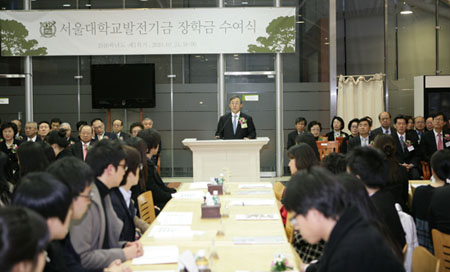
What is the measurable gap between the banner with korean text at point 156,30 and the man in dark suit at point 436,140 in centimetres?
364

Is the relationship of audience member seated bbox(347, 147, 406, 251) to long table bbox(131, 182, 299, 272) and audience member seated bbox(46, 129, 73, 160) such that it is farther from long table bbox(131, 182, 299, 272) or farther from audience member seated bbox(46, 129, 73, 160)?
audience member seated bbox(46, 129, 73, 160)

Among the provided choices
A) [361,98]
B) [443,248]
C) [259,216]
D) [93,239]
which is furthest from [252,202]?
[361,98]

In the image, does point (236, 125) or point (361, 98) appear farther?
point (361, 98)

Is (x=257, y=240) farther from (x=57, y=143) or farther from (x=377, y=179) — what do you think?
(x=57, y=143)

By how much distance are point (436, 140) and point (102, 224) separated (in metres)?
A: 6.50

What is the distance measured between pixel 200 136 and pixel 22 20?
4.59 meters

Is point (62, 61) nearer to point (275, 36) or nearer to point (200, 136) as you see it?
point (200, 136)

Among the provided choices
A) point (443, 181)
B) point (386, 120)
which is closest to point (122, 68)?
point (386, 120)

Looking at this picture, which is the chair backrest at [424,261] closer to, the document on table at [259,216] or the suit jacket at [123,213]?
the document on table at [259,216]

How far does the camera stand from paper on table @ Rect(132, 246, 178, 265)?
2670mm

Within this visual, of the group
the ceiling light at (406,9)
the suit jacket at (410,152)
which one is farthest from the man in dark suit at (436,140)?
the ceiling light at (406,9)

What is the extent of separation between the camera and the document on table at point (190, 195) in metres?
4.69

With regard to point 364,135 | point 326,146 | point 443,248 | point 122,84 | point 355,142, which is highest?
point 122,84

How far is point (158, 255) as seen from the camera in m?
2.76
